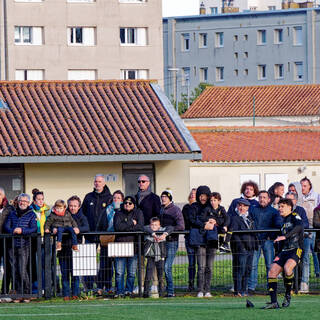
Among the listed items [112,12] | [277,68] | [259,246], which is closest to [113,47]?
[112,12]

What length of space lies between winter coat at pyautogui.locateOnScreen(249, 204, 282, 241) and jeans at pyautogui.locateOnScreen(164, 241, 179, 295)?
4.38 feet

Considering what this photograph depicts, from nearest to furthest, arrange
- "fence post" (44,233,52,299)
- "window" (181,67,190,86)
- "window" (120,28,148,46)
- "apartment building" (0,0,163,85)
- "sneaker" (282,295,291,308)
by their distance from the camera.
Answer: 1. "sneaker" (282,295,291,308)
2. "fence post" (44,233,52,299)
3. "apartment building" (0,0,163,85)
4. "window" (120,28,148,46)
5. "window" (181,67,190,86)

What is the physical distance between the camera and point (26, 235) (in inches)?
713

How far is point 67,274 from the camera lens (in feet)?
59.5

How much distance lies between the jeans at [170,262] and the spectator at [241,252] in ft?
3.02

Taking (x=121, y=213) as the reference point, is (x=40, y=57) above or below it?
above

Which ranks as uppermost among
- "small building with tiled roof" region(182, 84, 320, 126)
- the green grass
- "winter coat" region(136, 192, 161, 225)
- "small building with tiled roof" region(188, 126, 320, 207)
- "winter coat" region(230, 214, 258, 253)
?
"small building with tiled roof" region(182, 84, 320, 126)

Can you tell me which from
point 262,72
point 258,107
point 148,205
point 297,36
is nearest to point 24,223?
point 148,205

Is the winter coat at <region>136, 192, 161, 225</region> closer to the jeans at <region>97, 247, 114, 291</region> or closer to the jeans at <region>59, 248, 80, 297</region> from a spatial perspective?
the jeans at <region>97, 247, 114, 291</region>

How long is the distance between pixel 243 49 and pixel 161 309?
307 feet

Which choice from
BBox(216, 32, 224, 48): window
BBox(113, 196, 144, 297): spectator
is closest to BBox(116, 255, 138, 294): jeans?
BBox(113, 196, 144, 297): spectator

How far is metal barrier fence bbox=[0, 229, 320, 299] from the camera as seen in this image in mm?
18078

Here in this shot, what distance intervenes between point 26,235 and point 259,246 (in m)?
3.64

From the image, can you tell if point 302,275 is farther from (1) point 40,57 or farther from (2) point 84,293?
(1) point 40,57
